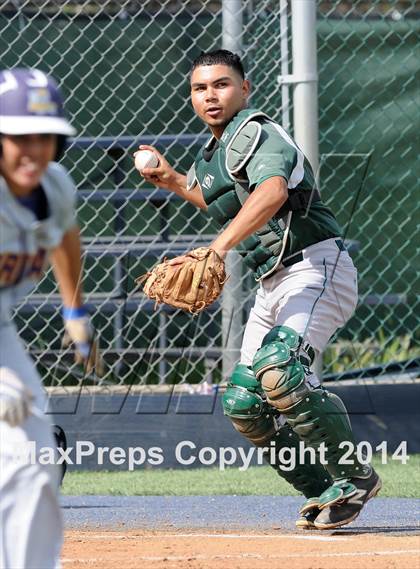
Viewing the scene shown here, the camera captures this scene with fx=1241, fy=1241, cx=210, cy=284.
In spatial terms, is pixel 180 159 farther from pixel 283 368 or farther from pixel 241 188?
pixel 283 368

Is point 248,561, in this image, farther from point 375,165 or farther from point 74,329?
point 375,165

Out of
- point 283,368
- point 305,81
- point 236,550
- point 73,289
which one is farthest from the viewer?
point 305,81

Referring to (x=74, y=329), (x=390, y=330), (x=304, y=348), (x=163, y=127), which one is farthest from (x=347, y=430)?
(x=163, y=127)

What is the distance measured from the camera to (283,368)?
5.30 meters

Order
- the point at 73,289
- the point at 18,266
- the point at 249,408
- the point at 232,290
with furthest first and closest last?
the point at 232,290 → the point at 249,408 → the point at 73,289 → the point at 18,266

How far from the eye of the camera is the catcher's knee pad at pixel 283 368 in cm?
531

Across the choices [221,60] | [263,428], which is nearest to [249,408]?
[263,428]

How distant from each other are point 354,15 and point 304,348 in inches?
165

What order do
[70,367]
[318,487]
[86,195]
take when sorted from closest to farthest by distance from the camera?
[318,487], [70,367], [86,195]

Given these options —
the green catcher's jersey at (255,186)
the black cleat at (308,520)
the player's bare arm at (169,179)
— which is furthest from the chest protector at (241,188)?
the black cleat at (308,520)

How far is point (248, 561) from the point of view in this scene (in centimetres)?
478

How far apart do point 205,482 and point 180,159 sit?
251 centimetres

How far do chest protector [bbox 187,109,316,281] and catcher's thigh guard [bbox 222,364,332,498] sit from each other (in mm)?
511

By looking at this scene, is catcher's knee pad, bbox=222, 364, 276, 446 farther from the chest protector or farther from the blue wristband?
the blue wristband
